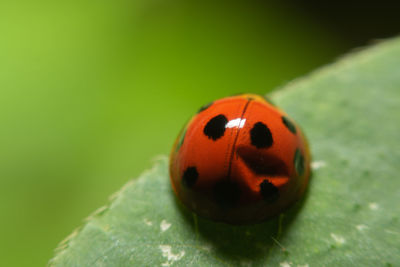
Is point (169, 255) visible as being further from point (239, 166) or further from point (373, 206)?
point (373, 206)

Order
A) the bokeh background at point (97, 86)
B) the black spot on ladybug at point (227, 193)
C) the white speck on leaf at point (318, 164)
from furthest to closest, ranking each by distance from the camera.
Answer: the bokeh background at point (97, 86) → the white speck on leaf at point (318, 164) → the black spot on ladybug at point (227, 193)

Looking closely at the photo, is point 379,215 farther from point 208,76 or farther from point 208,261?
point 208,76

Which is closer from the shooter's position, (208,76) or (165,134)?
(165,134)

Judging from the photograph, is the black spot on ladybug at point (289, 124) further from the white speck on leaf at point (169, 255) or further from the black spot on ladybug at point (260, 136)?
the white speck on leaf at point (169, 255)

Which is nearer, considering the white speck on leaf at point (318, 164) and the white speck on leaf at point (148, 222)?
the white speck on leaf at point (148, 222)

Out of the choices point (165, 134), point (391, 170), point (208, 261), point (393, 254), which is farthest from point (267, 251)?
point (165, 134)

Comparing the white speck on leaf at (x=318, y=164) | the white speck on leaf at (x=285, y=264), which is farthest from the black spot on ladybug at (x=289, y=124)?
the white speck on leaf at (x=285, y=264)

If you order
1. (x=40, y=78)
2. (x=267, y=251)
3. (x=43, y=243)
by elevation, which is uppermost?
(x=40, y=78)

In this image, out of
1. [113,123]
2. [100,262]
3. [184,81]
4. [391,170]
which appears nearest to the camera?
[100,262]
